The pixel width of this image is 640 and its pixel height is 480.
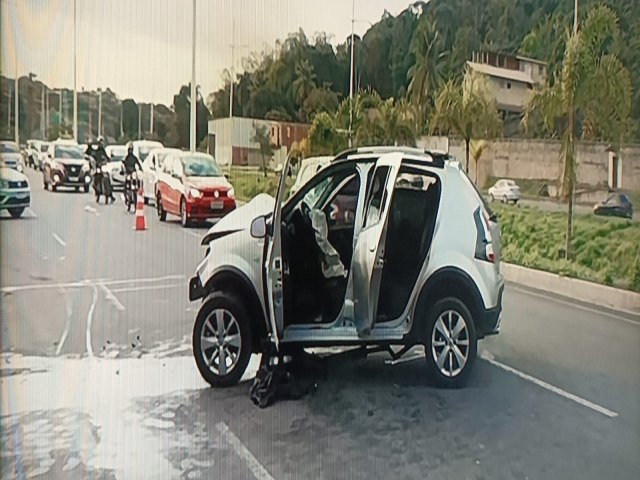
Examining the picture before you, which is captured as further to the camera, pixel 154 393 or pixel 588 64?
pixel 588 64

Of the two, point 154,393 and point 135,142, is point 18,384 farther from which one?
point 135,142

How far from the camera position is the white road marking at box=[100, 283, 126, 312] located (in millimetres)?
2141

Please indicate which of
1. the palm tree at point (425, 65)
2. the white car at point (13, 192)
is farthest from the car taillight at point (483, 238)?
the white car at point (13, 192)

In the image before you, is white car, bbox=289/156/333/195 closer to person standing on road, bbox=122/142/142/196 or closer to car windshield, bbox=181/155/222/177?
car windshield, bbox=181/155/222/177

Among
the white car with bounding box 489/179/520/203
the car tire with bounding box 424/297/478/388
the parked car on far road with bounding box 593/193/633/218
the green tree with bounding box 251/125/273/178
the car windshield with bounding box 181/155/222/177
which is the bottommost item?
the car tire with bounding box 424/297/478/388

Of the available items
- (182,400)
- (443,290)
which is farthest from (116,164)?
(443,290)

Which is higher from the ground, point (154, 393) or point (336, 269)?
point (336, 269)

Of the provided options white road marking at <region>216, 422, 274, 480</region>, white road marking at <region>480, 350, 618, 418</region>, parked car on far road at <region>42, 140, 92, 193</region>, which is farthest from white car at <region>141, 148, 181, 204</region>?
white road marking at <region>480, 350, 618, 418</region>

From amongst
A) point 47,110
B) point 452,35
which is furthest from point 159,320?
point 452,35

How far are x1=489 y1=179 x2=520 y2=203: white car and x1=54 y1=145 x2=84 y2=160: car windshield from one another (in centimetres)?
122

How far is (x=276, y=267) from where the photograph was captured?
215 centimetres

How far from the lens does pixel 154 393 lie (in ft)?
6.86

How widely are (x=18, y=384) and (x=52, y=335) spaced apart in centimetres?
16

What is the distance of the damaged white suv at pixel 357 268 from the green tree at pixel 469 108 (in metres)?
0.15
